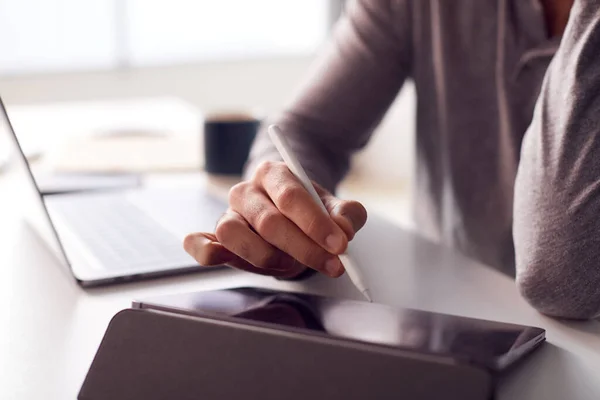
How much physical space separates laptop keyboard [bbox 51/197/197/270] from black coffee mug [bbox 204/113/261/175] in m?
0.19

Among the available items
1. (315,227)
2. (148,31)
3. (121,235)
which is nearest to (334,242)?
(315,227)

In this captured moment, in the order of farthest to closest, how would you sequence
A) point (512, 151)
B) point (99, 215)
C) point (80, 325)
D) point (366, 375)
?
1. point (512, 151)
2. point (99, 215)
3. point (80, 325)
4. point (366, 375)

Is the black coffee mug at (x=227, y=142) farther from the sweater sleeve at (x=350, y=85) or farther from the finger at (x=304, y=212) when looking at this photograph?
the finger at (x=304, y=212)

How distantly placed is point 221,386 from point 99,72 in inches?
113

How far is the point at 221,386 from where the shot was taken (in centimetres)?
44

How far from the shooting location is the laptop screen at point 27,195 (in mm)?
705

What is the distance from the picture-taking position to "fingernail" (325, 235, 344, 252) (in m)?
0.59

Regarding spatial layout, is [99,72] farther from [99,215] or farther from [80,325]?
[80,325]

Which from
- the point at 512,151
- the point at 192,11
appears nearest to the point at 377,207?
the point at 192,11

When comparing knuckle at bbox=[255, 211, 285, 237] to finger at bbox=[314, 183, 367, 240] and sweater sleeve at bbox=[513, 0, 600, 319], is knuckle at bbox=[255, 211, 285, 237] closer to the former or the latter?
finger at bbox=[314, 183, 367, 240]

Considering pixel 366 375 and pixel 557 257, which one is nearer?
pixel 366 375

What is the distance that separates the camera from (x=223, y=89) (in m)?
3.32

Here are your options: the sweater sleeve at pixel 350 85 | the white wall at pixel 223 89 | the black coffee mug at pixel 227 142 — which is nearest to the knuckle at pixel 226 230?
the sweater sleeve at pixel 350 85

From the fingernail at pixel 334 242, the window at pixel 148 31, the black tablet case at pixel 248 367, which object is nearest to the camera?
the black tablet case at pixel 248 367
